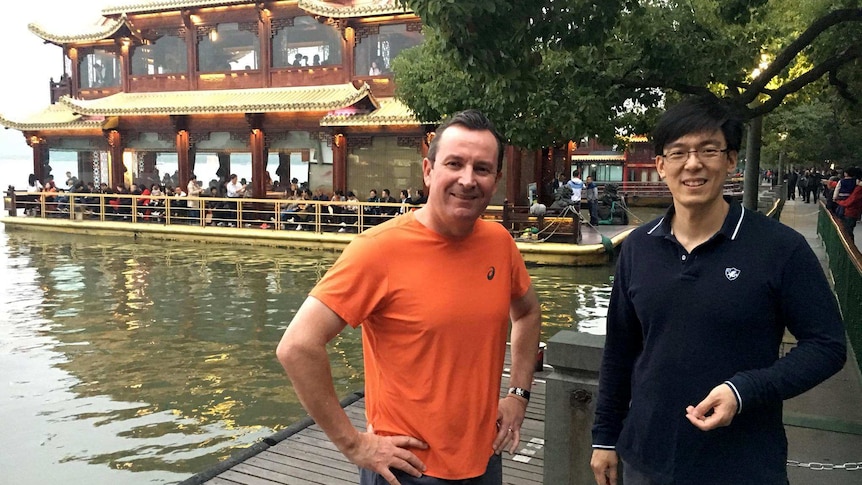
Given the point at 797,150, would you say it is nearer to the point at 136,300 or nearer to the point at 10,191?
the point at 136,300

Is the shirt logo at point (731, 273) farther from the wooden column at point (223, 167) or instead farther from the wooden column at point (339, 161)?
the wooden column at point (223, 167)

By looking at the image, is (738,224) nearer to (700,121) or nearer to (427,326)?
(700,121)

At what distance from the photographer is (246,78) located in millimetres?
23375

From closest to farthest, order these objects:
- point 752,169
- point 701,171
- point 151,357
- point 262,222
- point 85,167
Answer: point 701,171 < point 151,357 < point 752,169 < point 262,222 < point 85,167

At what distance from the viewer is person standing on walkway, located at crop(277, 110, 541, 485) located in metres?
1.95

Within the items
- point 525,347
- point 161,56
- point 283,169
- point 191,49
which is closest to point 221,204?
point 283,169

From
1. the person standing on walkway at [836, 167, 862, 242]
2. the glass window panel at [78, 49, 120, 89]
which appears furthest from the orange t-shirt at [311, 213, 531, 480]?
the glass window panel at [78, 49, 120, 89]

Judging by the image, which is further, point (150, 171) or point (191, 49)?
point (150, 171)

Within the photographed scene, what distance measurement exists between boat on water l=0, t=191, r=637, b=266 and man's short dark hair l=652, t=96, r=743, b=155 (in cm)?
1357

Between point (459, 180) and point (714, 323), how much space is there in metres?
0.81

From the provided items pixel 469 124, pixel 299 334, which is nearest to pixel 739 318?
pixel 469 124

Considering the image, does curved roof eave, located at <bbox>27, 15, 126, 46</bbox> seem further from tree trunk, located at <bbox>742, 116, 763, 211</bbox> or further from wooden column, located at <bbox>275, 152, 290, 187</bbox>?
tree trunk, located at <bbox>742, 116, 763, 211</bbox>

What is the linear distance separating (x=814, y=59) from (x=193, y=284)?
11450 millimetres

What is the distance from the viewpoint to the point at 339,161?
21.4 metres
